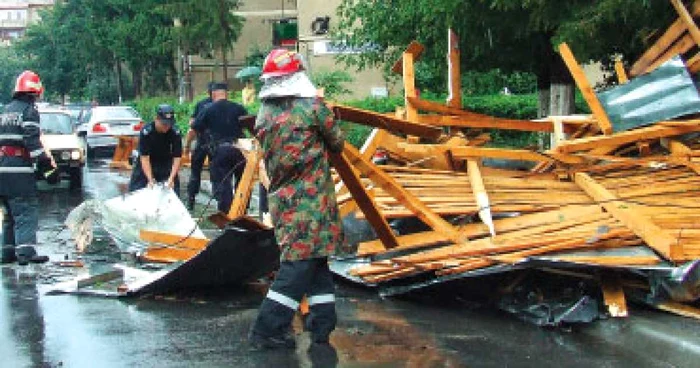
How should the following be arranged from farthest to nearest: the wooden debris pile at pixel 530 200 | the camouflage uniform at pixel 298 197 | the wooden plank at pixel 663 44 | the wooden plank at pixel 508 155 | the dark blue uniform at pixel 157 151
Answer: the dark blue uniform at pixel 157 151 < the wooden plank at pixel 663 44 < the wooden plank at pixel 508 155 < the wooden debris pile at pixel 530 200 < the camouflage uniform at pixel 298 197

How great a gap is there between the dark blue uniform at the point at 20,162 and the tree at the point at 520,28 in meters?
4.88

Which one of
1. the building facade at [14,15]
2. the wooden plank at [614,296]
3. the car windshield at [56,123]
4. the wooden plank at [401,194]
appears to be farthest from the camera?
the building facade at [14,15]

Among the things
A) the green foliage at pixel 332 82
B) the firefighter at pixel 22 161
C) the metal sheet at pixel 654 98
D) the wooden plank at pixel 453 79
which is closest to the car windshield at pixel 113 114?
the green foliage at pixel 332 82

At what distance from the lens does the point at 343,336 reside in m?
6.55

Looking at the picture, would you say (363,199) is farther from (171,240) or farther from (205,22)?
(205,22)

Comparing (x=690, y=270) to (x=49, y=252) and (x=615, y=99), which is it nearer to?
(x=615, y=99)

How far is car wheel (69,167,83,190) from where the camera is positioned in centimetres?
1892

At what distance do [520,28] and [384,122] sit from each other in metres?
5.07

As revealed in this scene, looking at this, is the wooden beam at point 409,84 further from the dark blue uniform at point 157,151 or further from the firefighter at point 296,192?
the firefighter at point 296,192

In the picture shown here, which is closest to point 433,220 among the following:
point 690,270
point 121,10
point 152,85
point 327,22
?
point 690,270

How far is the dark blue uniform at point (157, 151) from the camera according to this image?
1052 centimetres

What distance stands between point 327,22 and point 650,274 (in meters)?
27.4

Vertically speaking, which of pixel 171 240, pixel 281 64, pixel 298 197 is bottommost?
pixel 171 240

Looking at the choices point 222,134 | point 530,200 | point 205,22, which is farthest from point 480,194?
point 205,22
